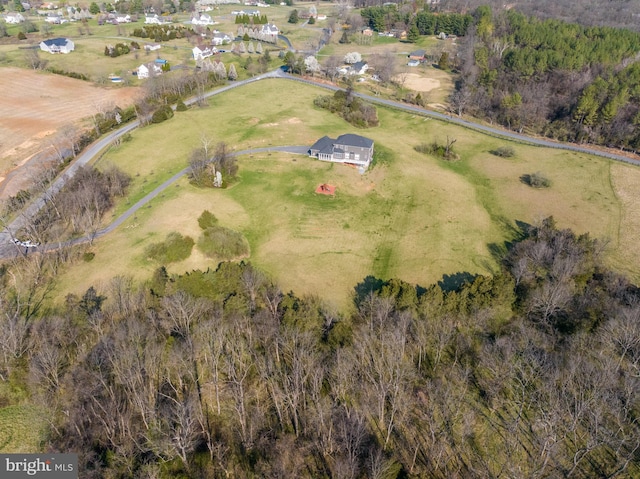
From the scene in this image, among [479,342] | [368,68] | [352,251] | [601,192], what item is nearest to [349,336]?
[479,342]

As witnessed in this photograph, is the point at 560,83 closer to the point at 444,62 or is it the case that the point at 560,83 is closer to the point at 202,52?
the point at 444,62

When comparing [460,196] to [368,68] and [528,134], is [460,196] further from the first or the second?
[368,68]

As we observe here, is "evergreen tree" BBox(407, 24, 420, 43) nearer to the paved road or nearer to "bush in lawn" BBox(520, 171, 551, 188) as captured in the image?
the paved road

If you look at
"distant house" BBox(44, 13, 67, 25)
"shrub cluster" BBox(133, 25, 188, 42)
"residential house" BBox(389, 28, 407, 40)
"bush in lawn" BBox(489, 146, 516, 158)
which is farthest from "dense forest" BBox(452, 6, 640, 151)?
"distant house" BBox(44, 13, 67, 25)

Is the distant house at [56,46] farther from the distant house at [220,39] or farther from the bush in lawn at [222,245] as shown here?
the bush in lawn at [222,245]

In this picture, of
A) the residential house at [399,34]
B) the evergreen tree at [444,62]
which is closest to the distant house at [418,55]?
the evergreen tree at [444,62]

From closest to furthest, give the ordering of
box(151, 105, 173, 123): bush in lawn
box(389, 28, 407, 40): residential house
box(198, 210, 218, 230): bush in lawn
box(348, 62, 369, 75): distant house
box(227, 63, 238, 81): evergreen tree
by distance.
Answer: box(198, 210, 218, 230): bush in lawn
box(151, 105, 173, 123): bush in lawn
box(227, 63, 238, 81): evergreen tree
box(348, 62, 369, 75): distant house
box(389, 28, 407, 40): residential house
